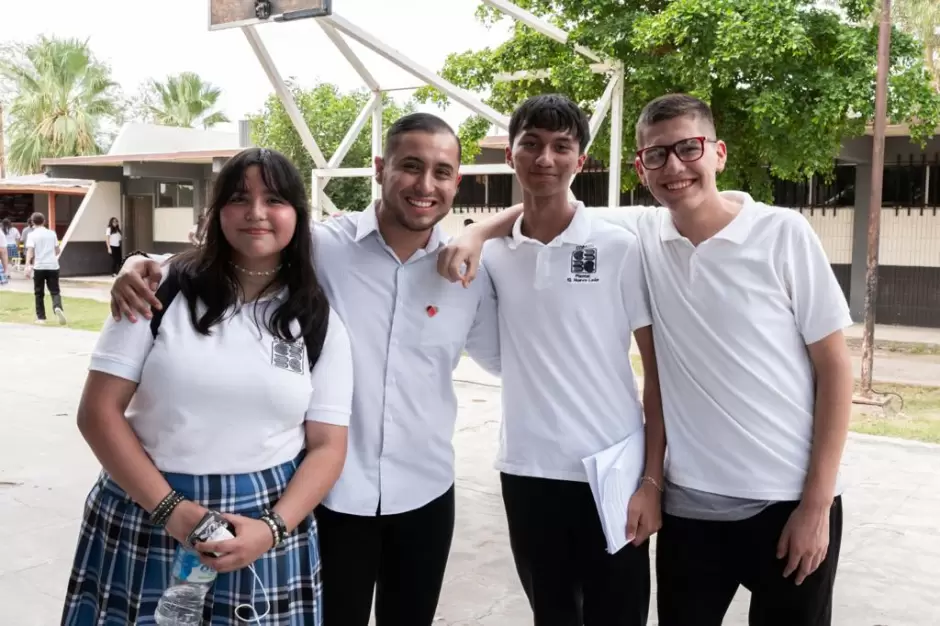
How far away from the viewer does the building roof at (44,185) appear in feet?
73.1

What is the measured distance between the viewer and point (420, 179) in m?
2.32

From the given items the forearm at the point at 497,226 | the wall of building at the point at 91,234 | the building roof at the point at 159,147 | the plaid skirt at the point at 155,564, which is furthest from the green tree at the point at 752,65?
the wall of building at the point at 91,234

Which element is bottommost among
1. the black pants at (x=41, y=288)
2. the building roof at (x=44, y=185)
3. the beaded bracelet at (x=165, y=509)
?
the black pants at (x=41, y=288)

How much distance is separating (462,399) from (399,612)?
5.54 metres

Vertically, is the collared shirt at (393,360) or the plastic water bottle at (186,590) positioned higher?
the collared shirt at (393,360)

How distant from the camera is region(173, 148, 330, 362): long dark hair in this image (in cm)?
197

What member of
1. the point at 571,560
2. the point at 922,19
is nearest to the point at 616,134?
the point at 571,560

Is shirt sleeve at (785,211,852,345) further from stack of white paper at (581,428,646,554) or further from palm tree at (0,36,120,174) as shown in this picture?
palm tree at (0,36,120,174)

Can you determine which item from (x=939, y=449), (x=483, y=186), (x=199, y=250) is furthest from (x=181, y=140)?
(x=199, y=250)

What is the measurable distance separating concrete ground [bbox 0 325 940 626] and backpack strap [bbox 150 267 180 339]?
2.09 m

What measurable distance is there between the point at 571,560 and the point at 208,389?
44.1 inches

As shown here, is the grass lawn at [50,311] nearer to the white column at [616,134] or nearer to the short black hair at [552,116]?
the white column at [616,134]

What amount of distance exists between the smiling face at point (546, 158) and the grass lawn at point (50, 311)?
1097 cm

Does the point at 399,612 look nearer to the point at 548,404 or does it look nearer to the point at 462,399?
the point at 548,404
